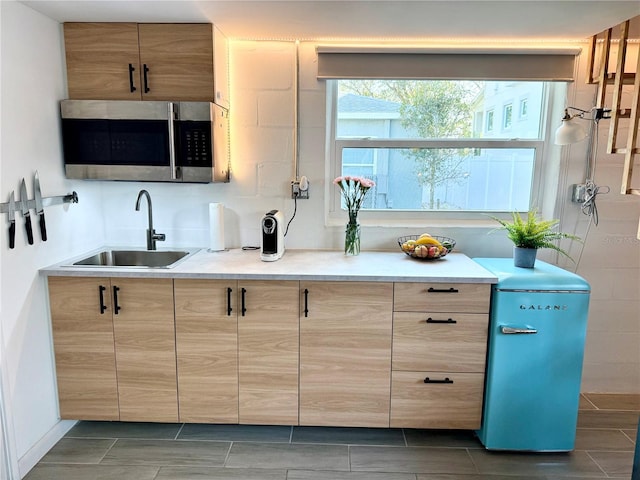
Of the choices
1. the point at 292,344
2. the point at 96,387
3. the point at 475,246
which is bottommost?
the point at 96,387

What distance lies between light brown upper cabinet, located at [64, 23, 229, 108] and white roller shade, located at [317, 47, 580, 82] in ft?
2.11

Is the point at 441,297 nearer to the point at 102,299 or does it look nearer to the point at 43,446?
the point at 102,299

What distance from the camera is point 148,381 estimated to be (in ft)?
7.10

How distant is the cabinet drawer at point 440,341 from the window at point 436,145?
84cm

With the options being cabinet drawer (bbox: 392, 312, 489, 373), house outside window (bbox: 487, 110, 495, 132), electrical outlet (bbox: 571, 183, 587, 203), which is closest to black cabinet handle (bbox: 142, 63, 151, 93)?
cabinet drawer (bbox: 392, 312, 489, 373)

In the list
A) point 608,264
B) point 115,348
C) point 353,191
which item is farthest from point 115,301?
point 608,264

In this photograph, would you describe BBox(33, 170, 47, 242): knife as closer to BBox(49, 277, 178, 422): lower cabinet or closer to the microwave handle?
BBox(49, 277, 178, 422): lower cabinet

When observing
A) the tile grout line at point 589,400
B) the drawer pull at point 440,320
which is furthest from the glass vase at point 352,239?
the tile grout line at point 589,400

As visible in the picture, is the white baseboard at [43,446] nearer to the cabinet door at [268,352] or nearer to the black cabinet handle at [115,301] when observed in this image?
the black cabinet handle at [115,301]

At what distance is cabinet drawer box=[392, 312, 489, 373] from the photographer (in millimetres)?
2076

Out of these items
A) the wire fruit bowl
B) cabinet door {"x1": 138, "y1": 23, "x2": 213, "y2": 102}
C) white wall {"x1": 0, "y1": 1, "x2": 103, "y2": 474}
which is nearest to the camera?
white wall {"x1": 0, "y1": 1, "x2": 103, "y2": 474}

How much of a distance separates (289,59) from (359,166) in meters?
0.75

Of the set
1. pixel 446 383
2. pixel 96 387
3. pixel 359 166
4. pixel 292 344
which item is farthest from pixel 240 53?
pixel 446 383

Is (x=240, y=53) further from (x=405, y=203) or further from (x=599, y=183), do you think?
(x=599, y=183)
